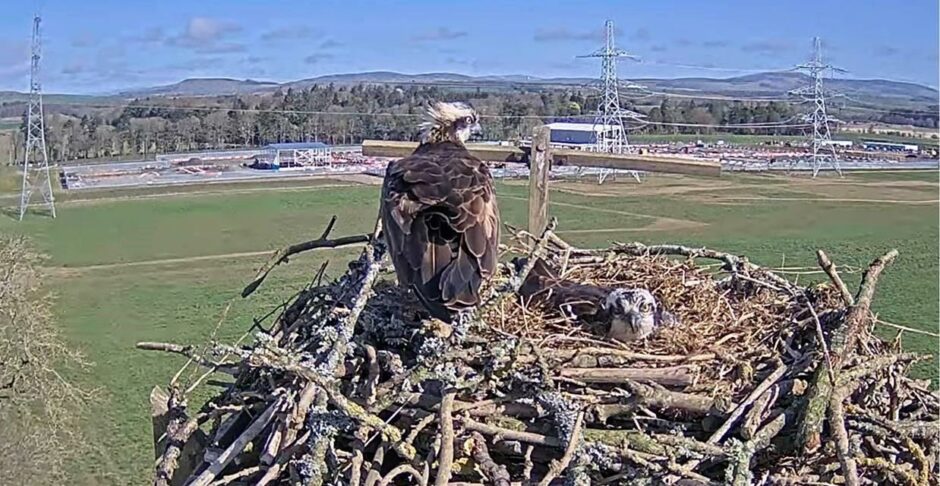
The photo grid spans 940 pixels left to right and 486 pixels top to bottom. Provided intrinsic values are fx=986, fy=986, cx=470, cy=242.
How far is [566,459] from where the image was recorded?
2459mm

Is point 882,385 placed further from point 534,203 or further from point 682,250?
point 534,203

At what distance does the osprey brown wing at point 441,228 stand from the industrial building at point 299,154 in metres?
27.4

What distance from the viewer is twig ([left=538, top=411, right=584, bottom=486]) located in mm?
2441

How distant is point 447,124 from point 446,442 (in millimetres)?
2853

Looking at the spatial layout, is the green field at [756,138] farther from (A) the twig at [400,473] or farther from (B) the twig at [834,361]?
(A) the twig at [400,473]

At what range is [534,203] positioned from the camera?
444cm

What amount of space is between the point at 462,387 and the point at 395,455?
0.25 meters

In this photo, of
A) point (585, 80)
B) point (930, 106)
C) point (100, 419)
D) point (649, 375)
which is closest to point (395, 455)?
point (649, 375)

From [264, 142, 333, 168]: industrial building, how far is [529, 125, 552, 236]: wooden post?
2674 cm

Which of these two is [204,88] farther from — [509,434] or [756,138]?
[509,434]

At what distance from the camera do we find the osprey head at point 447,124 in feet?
16.6

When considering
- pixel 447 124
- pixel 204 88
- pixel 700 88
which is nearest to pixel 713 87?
pixel 700 88

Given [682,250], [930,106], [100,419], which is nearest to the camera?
[682,250]

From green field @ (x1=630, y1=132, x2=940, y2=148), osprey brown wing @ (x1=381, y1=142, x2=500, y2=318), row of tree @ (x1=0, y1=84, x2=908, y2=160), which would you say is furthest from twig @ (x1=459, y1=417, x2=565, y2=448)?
green field @ (x1=630, y1=132, x2=940, y2=148)
